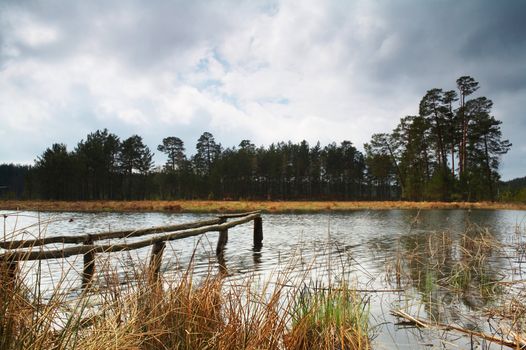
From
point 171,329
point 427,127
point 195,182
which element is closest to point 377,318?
point 171,329

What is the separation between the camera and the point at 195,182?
3514 inches

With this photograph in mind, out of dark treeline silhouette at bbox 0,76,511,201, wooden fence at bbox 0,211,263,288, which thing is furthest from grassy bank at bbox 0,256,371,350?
dark treeline silhouette at bbox 0,76,511,201

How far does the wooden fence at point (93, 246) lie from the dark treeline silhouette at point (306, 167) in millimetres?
16916

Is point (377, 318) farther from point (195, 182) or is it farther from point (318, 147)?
point (318, 147)

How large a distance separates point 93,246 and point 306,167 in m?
95.8

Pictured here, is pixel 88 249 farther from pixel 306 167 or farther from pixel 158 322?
pixel 306 167

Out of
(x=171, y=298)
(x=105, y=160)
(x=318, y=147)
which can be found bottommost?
(x=171, y=298)

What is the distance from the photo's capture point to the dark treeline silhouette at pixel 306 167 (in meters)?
53.8

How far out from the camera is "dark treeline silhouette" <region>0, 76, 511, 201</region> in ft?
176

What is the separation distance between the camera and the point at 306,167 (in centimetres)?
10094

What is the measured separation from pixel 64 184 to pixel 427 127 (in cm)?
6813

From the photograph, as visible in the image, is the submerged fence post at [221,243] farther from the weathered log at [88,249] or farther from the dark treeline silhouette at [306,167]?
the dark treeline silhouette at [306,167]

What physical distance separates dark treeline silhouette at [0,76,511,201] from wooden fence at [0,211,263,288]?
16916mm

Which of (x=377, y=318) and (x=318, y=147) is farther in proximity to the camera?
(x=318, y=147)
